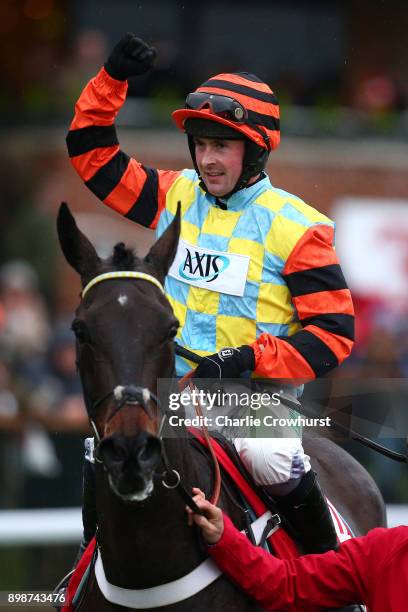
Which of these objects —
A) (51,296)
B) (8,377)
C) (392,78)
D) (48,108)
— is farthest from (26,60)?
(8,377)

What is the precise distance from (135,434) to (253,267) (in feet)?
3.64

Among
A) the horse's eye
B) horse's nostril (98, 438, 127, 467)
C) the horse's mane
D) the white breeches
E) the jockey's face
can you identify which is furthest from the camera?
the jockey's face

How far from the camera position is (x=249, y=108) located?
4.19 meters

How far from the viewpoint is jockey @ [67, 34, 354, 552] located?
3.99 metres

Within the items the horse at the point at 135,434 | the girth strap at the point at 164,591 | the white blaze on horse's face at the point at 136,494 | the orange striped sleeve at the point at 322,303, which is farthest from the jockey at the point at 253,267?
the white blaze on horse's face at the point at 136,494

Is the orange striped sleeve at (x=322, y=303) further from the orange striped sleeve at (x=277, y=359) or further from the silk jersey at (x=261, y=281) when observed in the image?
the orange striped sleeve at (x=277, y=359)

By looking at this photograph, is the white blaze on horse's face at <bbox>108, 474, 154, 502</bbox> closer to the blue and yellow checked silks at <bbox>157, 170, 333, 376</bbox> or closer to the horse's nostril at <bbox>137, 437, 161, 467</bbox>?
the horse's nostril at <bbox>137, 437, 161, 467</bbox>

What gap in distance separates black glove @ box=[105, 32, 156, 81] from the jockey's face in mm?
347

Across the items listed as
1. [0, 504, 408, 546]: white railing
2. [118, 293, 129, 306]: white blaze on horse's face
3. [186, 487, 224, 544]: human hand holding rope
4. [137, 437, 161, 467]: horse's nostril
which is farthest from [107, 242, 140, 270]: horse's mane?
[0, 504, 408, 546]: white railing

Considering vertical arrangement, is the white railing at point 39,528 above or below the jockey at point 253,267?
below

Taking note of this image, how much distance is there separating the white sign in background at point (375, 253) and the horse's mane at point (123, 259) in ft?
35.2

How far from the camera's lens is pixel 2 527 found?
7.13 meters

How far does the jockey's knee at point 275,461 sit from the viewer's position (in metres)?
3.92

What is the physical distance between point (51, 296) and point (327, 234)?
33.9 feet
